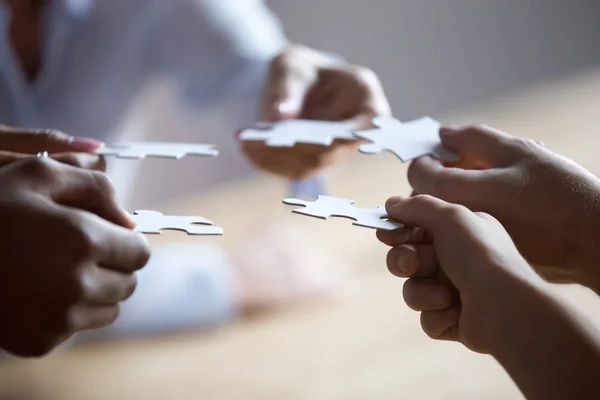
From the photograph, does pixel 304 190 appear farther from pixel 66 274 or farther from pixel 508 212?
pixel 66 274

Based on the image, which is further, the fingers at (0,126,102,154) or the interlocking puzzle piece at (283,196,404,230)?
the fingers at (0,126,102,154)

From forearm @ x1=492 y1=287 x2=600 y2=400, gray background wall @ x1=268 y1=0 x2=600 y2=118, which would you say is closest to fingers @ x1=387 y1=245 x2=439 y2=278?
forearm @ x1=492 y1=287 x2=600 y2=400

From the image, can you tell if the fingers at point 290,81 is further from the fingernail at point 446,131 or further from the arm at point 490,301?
the arm at point 490,301

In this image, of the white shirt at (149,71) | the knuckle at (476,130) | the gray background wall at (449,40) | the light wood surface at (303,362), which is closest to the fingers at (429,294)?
the knuckle at (476,130)

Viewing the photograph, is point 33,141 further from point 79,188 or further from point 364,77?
point 364,77

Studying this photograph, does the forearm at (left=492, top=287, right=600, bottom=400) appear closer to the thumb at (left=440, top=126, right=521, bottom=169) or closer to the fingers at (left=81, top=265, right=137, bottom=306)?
the thumb at (left=440, top=126, right=521, bottom=169)

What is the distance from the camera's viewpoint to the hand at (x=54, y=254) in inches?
23.3

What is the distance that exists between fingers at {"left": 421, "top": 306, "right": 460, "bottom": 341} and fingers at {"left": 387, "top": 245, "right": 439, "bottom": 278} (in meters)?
0.04

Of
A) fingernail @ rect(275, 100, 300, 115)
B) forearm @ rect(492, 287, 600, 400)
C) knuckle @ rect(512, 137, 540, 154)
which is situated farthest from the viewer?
fingernail @ rect(275, 100, 300, 115)

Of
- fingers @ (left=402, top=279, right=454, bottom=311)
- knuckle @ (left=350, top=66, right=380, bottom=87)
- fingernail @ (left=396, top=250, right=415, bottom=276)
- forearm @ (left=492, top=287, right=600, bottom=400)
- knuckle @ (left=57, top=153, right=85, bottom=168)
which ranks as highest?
knuckle @ (left=350, top=66, right=380, bottom=87)

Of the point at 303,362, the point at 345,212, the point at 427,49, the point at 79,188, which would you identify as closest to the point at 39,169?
the point at 79,188

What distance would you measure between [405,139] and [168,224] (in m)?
0.34

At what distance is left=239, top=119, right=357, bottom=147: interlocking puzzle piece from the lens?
906 mm

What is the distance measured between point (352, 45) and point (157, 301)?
4.07 feet
